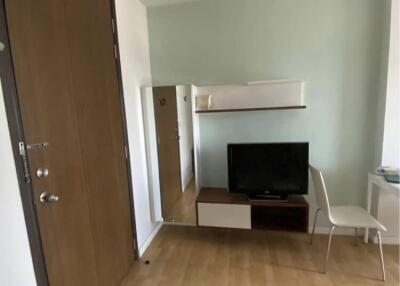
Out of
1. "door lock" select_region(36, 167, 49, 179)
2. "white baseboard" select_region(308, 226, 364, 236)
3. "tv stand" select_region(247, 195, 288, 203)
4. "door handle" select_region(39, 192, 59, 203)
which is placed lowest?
"white baseboard" select_region(308, 226, 364, 236)

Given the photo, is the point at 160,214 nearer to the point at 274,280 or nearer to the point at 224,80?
the point at 274,280

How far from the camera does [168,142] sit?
8.23ft

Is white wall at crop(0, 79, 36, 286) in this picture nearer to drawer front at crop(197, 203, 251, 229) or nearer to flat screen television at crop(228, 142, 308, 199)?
drawer front at crop(197, 203, 251, 229)

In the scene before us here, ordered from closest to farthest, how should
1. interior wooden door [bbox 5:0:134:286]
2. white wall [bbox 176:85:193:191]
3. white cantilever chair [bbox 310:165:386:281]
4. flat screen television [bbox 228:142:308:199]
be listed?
interior wooden door [bbox 5:0:134:286] → white cantilever chair [bbox 310:165:386:281] → flat screen television [bbox 228:142:308:199] → white wall [bbox 176:85:193:191]

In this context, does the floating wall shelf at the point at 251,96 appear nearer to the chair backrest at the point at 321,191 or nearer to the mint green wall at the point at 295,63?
the mint green wall at the point at 295,63

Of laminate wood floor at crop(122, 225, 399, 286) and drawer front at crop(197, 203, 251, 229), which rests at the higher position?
drawer front at crop(197, 203, 251, 229)

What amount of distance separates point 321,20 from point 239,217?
2.08m

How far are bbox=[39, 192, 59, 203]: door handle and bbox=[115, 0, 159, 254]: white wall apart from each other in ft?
3.18

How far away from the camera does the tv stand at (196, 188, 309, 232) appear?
2.21 metres

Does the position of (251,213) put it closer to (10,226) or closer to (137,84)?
(137,84)

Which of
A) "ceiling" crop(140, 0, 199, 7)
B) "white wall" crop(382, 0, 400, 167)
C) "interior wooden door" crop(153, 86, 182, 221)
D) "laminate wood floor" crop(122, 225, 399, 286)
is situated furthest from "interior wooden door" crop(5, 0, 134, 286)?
"white wall" crop(382, 0, 400, 167)

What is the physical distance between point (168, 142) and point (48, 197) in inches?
54.9

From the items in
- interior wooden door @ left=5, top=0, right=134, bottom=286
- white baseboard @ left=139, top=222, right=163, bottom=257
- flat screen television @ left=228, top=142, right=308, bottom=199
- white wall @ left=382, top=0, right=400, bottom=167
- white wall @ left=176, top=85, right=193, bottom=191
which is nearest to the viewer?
interior wooden door @ left=5, top=0, right=134, bottom=286

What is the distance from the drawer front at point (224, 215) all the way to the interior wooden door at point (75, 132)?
0.75 meters
